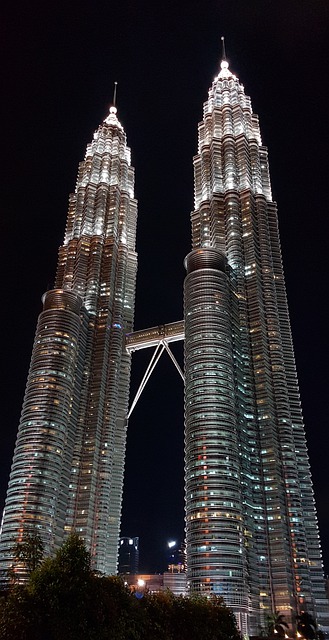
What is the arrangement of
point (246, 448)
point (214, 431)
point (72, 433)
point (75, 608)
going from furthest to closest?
1. point (72, 433)
2. point (246, 448)
3. point (214, 431)
4. point (75, 608)

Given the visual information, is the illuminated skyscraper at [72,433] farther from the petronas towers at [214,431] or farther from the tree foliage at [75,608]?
the tree foliage at [75,608]

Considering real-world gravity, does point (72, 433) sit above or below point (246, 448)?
above

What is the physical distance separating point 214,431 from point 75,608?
98.6 metres

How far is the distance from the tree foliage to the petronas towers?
81.4 m

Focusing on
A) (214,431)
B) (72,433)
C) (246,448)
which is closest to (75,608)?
(214,431)

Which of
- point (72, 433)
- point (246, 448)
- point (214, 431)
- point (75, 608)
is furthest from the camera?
point (72, 433)

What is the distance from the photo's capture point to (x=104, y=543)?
538ft

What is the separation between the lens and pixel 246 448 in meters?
144

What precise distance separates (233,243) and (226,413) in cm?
6747

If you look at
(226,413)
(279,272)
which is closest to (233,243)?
(279,272)

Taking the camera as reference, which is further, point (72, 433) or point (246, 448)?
point (72, 433)

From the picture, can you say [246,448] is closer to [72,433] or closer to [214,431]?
[214,431]

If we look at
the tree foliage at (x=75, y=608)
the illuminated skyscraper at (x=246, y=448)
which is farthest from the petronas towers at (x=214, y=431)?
the tree foliage at (x=75, y=608)

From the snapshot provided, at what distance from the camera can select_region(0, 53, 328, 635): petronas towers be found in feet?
422
